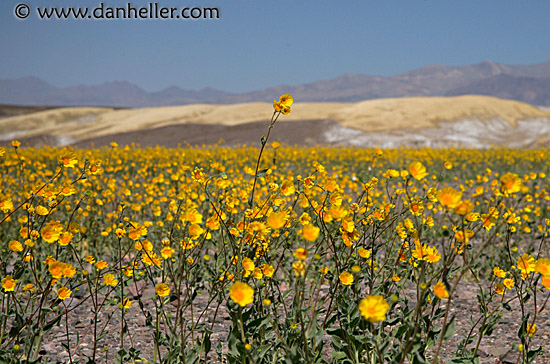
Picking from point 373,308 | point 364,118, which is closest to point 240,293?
point 373,308

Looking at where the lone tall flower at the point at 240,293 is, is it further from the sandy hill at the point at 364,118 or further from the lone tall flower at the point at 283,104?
the sandy hill at the point at 364,118

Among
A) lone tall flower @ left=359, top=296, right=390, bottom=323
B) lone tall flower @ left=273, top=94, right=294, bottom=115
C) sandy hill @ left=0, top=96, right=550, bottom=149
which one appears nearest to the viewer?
lone tall flower @ left=359, top=296, right=390, bottom=323

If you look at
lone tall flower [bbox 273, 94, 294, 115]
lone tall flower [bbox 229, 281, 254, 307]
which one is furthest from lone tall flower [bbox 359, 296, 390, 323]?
lone tall flower [bbox 273, 94, 294, 115]

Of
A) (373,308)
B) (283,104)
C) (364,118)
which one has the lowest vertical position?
(373,308)

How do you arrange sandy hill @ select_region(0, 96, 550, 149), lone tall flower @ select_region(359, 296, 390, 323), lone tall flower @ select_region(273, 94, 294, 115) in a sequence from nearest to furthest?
lone tall flower @ select_region(359, 296, 390, 323) → lone tall flower @ select_region(273, 94, 294, 115) → sandy hill @ select_region(0, 96, 550, 149)

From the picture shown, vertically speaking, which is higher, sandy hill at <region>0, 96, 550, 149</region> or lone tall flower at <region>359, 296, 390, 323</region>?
sandy hill at <region>0, 96, 550, 149</region>

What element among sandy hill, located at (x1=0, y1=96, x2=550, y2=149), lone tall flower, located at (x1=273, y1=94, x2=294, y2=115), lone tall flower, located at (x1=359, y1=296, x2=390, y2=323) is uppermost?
sandy hill, located at (x1=0, y1=96, x2=550, y2=149)

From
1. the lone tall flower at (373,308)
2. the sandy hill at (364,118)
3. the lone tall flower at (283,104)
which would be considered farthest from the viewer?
the sandy hill at (364,118)

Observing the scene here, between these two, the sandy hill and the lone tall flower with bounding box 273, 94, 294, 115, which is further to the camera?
the sandy hill

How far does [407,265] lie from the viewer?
2.99 meters

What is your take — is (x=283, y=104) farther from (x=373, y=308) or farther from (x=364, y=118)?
(x=364, y=118)

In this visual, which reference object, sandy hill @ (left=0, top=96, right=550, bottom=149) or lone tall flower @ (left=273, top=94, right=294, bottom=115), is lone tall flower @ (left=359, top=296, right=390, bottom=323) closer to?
lone tall flower @ (left=273, top=94, right=294, bottom=115)

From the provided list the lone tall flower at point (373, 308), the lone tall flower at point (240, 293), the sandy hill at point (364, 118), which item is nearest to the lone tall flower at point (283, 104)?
the lone tall flower at point (240, 293)

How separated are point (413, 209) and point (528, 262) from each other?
690 millimetres
